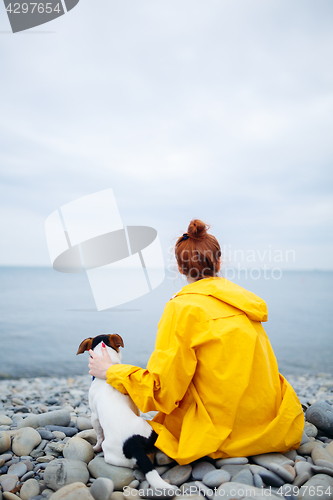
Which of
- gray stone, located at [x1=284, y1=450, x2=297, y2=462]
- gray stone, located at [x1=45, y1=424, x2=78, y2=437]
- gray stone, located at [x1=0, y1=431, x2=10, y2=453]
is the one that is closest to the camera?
gray stone, located at [x1=284, y1=450, x2=297, y2=462]

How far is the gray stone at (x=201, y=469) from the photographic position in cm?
269

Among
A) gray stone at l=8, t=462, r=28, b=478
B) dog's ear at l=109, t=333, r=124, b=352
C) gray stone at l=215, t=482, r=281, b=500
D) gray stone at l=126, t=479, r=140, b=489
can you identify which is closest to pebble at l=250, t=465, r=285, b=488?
gray stone at l=215, t=482, r=281, b=500

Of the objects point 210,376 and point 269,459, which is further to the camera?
point 269,459

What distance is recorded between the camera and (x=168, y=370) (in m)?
2.53

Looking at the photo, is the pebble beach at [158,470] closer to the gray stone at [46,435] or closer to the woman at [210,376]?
the gray stone at [46,435]

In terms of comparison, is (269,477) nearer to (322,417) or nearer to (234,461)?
(234,461)

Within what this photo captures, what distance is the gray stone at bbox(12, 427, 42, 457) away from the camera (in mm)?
3308

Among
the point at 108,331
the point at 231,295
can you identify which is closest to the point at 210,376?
the point at 231,295

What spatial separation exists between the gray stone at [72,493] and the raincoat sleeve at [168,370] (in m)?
0.70

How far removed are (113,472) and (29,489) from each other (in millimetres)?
678

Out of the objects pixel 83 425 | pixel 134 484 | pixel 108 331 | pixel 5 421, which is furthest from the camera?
pixel 108 331

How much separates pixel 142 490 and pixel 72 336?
632 inches

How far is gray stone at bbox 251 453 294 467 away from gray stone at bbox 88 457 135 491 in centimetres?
106

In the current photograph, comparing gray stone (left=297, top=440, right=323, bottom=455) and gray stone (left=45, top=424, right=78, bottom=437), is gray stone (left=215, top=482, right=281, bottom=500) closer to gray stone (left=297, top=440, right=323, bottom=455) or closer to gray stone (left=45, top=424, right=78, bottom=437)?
gray stone (left=297, top=440, right=323, bottom=455)
